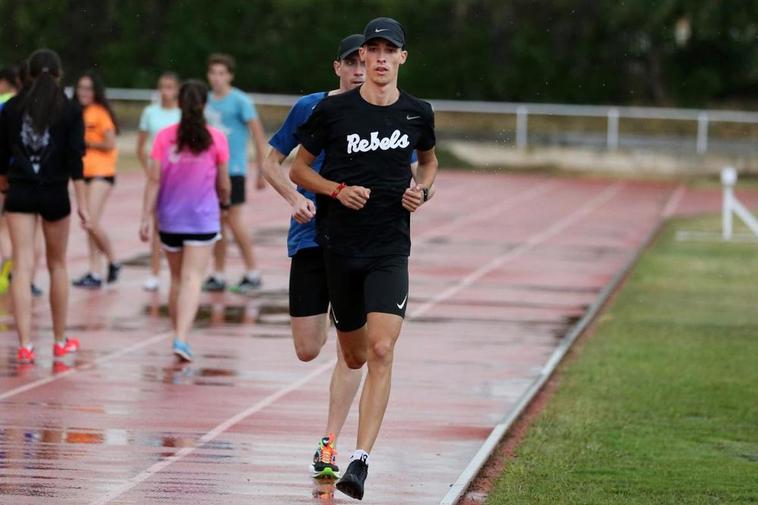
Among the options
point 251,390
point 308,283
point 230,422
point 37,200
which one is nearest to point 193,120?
point 37,200

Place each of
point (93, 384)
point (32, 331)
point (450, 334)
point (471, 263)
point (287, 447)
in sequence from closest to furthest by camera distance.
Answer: point (287, 447), point (93, 384), point (32, 331), point (450, 334), point (471, 263)

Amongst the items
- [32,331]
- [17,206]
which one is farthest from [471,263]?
[17,206]

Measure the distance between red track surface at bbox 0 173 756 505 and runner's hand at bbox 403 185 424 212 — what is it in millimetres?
1364

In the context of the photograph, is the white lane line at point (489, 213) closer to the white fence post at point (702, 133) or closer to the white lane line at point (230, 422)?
the white lane line at point (230, 422)

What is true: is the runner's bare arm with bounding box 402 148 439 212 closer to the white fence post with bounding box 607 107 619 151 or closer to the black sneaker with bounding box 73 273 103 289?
the black sneaker with bounding box 73 273 103 289

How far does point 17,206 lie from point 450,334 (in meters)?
4.20

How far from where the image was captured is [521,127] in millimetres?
43875

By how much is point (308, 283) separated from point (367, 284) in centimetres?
59

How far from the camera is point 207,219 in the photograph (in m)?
11.9

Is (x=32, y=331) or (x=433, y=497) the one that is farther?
(x=32, y=331)

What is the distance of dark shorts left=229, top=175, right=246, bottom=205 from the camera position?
52.3 ft

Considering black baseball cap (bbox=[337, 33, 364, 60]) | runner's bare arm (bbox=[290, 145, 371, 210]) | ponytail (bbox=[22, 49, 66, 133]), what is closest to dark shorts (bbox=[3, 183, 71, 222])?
ponytail (bbox=[22, 49, 66, 133])

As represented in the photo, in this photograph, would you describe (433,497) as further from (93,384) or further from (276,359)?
(276,359)

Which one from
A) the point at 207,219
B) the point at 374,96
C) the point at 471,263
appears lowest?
the point at 471,263
